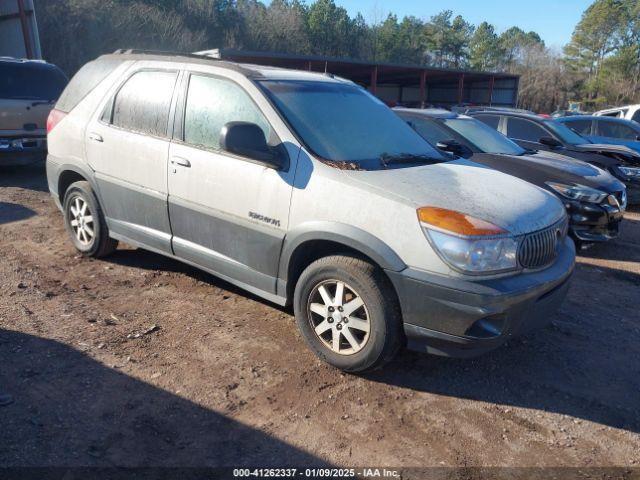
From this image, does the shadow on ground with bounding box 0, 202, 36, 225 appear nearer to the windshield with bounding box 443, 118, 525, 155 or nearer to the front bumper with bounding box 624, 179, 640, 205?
the windshield with bounding box 443, 118, 525, 155

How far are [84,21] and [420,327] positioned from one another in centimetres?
2767

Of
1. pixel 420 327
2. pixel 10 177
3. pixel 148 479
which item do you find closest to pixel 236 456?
pixel 148 479

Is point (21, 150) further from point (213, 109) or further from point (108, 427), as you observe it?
point (108, 427)

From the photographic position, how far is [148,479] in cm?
263

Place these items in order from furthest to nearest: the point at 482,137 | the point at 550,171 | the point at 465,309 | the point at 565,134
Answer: the point at 565,134, the point at 482,137, the point at 550,171, the point at 465,309

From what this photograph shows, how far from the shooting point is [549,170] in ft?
22.6

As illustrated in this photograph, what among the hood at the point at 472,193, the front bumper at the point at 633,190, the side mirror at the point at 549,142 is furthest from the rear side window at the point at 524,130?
the hood at the point at 472,193

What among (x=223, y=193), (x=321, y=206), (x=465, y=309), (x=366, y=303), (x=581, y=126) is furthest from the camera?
(x=581, y=126)

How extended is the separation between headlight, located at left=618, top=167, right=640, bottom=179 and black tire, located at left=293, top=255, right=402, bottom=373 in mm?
7619

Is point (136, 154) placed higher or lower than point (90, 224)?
higher

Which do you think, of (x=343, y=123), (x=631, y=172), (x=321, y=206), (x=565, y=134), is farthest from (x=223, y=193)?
(x=631, y=172)

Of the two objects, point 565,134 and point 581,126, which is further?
point 581,126

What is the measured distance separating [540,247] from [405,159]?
119 centimetres

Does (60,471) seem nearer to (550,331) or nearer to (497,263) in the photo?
(497,263)
